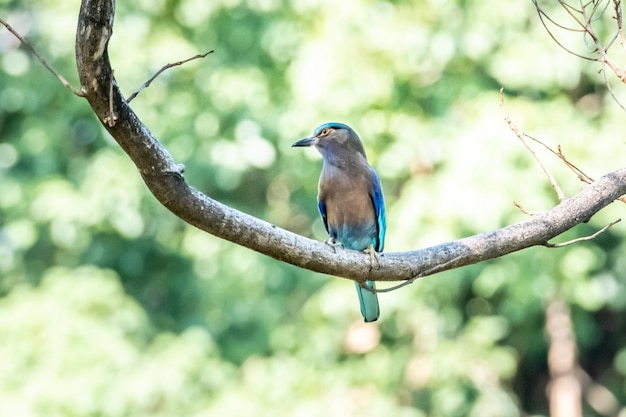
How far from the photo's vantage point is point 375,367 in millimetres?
9086

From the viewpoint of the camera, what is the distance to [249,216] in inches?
116

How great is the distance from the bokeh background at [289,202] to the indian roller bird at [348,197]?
2.43 m

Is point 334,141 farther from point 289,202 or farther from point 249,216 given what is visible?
point 289,202

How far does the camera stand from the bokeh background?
808 cm

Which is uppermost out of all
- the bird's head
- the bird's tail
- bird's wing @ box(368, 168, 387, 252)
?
the bird's head

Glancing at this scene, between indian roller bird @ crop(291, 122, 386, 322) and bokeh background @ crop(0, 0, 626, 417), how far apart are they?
7.97 ft

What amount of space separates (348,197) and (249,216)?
95.0 inches

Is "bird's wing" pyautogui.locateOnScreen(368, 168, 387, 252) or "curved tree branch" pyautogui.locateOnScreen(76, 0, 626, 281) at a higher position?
"bird's wing" pyautogui.locateOnScreen(368, 168, 387, 252)

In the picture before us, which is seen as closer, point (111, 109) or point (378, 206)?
point (111, 109)

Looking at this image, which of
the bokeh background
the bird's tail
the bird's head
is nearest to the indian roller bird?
the bird's head

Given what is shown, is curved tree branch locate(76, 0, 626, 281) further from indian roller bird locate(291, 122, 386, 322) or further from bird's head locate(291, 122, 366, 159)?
bird's head locate(291, 122, 366, 159)

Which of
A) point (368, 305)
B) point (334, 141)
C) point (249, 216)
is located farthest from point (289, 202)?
point (249, 216)

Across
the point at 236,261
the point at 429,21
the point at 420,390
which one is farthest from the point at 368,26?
the point at 420,390

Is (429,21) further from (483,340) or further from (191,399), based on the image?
(191,399)
